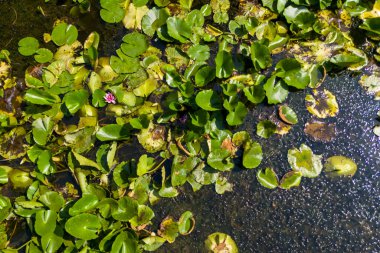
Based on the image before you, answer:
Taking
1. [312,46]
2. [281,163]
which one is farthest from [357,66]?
[281,163]

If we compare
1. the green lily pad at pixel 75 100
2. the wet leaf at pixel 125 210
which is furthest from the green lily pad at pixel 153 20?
the wet leaf at pixel 125 210

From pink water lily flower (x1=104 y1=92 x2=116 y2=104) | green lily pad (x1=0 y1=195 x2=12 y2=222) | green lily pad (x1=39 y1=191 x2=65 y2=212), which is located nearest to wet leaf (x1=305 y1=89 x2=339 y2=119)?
pink water lily flower (x1=104 y1=92 x2=116 y2=104)

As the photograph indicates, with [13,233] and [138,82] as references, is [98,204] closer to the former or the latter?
[13,233]

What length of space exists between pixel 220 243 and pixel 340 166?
26.4 inches

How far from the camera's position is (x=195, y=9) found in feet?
8.71

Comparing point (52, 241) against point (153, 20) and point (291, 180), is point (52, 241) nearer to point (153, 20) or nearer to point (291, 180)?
point (291, 180)

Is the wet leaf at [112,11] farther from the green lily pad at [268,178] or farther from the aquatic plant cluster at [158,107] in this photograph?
the green lily pad at [268,178]

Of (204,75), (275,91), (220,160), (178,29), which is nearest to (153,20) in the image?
(178,29)

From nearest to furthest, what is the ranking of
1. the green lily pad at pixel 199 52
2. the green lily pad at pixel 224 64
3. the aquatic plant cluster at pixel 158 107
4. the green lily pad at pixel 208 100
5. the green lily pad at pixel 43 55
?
the aquatic plant cluster at pixel 158 107, the green lily pad at pixel 208 100, the green lily pad at pixel 224 64, the green lily pad at pixel 199 52, the green lily pad at pixel 43 55

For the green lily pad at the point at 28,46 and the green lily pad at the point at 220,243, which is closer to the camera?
the green lily pad at the point at 220,243

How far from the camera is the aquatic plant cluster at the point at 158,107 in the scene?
2150 mm

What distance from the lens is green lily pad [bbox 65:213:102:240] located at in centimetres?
204

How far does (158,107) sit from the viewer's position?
2.41 m

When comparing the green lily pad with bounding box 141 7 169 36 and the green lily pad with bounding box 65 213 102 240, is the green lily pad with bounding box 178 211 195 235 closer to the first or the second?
the green lily pad with bounding box 65 213 102 240
